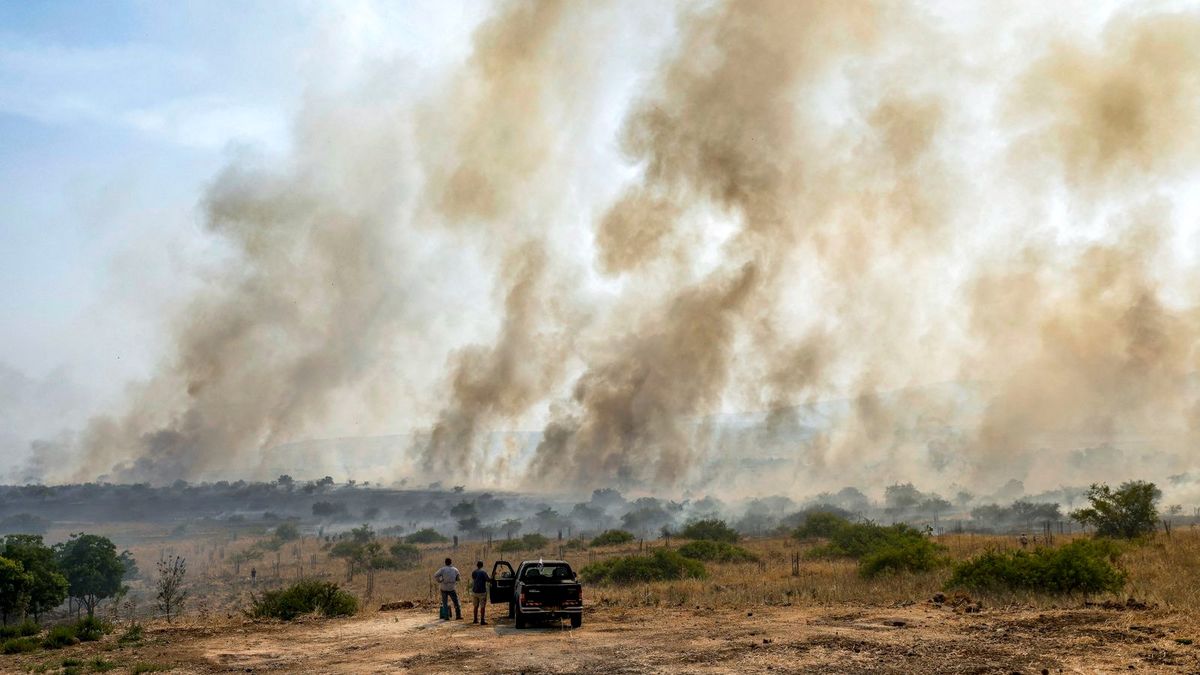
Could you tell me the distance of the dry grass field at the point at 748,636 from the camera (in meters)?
15.3

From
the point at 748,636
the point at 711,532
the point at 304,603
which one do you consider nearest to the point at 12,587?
the point at 304,603

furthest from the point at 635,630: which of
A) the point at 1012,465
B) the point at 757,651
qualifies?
the point at 1012,465

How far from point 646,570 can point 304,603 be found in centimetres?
1431

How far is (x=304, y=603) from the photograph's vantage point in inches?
1054

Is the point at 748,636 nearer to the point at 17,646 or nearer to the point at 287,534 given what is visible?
the point at 17,646

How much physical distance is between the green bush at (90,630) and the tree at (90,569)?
25.0 m

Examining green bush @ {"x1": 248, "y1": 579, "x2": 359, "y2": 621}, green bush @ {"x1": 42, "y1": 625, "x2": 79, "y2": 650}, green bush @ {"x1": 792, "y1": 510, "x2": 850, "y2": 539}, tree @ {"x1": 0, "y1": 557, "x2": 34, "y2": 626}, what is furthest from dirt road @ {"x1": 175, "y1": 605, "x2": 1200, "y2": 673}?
green bush @ {"x1": 792, "y1": 510, "x2": 850, "y2": 539}

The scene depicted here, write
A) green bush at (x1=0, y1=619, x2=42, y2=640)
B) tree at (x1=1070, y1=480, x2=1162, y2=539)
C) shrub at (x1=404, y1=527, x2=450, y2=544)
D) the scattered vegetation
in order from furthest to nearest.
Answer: shrub at (x1=404, y1=527, x2=450, y2=544)
tree at (x1=1070, y1=480, x2=1162, y2=539)
the scattered vegetation
green bush at (x1=0, y1=619, x2=42, y2=640)

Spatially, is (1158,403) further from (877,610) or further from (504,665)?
(504,665)

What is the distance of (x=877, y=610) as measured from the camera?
21.5 m

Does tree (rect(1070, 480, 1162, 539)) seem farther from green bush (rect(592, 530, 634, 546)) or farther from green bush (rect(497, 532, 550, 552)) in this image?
green bush (rect(497, 532, 550, 552))

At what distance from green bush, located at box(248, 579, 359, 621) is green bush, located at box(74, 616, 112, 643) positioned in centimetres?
472

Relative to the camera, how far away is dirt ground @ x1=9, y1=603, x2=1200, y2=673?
14.9 metres

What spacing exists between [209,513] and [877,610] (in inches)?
5456
